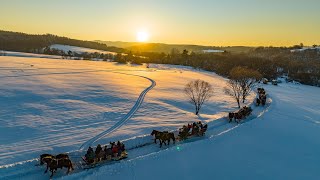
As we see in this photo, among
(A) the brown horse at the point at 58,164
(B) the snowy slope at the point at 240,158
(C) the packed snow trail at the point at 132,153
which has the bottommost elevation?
(B) the snowy slope at the point at 240,158

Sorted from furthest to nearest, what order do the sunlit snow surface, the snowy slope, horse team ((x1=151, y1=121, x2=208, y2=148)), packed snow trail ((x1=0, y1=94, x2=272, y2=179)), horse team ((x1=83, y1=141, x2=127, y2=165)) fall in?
horse team ((x1=151, y1=121, x2=208, y2=148)), the sunlit snow surface, the snowy slope, horse team ((x1=83, y1=141, x2=127, y2=165)), packed snow trail ((x1=0, y1=94, x2=272, y2=179))

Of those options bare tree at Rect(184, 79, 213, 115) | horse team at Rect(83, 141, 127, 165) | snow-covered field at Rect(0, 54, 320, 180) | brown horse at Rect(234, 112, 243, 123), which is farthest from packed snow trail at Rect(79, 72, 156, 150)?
brown horse at Rect(234, 112, 243, 123)

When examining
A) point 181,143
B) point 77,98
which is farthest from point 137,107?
point 181,143

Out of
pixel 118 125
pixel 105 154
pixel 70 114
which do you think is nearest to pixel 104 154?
pixel 105 154

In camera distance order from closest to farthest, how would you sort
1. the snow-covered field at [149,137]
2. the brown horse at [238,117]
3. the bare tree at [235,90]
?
1. the snow-covered field at [149,137]
2. the brown horse at [238,117]
3. the bare tree at [235,90]

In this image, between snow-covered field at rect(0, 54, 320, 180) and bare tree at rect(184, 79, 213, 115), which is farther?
bare tree at rect(184, 79, 213, 115)

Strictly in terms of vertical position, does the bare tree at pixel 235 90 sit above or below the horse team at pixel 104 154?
above

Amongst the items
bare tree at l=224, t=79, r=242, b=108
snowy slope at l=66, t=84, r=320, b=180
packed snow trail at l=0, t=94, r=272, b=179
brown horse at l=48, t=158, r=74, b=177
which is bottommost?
snowy slope at l=66, t=84, r=320, b=180

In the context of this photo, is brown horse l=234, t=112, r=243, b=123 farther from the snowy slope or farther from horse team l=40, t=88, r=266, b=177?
horse team l=40, t=88, r=266, b=177

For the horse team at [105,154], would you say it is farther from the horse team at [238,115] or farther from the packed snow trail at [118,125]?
the horse team at [238,115]

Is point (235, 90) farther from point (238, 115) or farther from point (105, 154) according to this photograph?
point (105, 154)

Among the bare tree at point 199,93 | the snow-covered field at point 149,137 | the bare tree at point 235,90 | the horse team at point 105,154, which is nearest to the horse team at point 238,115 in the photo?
the snow-covered field at point 149,137

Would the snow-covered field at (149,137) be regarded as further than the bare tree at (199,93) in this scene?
No
